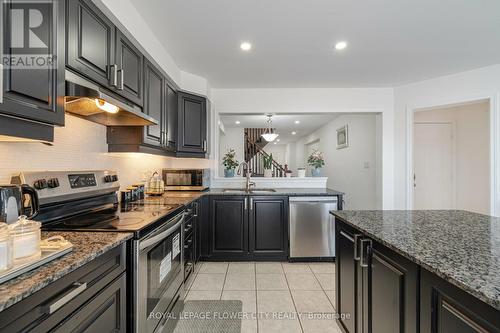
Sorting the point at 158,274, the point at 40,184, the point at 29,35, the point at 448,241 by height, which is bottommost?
the point at 158,274

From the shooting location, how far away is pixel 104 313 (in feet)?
3.32

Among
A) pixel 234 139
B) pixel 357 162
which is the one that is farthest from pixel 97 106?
pixel 234 139

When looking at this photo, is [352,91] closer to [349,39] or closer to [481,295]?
[349,39]

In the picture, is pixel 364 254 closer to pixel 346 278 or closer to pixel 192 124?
pixel 346 278

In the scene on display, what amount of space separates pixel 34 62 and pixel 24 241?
2.32 feet

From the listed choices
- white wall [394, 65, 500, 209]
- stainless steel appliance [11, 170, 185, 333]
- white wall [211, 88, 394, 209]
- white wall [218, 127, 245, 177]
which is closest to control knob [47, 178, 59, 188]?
stainless steel appliance [11, 170, 185, 333]

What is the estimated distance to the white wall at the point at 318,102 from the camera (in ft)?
12.1

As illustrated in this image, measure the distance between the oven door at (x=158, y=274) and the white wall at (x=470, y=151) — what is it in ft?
15.1

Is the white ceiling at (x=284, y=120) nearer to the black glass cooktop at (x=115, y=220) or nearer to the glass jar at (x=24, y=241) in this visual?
the black glass cooktop at (x=115, y=220)

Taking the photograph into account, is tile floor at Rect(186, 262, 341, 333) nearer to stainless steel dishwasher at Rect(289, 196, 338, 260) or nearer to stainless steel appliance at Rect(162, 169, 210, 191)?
stainless steel dishwasher at Rect(289, 196, 338, 260)

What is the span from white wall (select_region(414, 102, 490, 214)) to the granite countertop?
3.20 meters

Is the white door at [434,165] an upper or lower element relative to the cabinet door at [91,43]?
lower

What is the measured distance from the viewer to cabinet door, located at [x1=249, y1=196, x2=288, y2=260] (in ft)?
10.1

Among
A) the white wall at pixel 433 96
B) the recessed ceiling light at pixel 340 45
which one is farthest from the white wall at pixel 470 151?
the recessed ceiling light at pixel 340 45
